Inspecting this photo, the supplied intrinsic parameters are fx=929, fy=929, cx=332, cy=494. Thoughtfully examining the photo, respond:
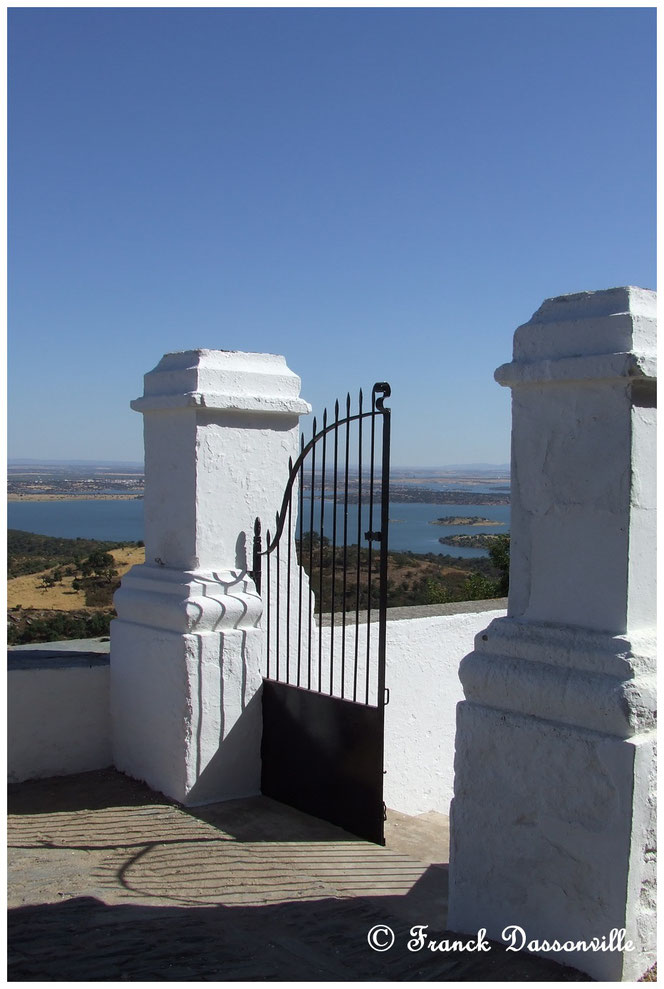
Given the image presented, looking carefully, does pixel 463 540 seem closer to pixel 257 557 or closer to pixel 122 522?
pixel 122 522

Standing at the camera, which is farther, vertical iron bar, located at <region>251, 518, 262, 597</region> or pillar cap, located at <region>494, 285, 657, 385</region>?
vertical iron bar, located at <region>251, 518, 262, 597</region>

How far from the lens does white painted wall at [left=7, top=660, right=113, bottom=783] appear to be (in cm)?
597

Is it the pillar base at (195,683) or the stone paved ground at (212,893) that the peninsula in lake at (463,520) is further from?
the stone paved ground at (212,893)

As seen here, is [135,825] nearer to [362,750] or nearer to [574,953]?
[362,750]

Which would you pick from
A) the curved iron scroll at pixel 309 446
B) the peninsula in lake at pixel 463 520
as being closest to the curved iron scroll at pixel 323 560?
the curved iron scroll at pixel 309 446

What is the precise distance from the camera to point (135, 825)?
17.2 ft

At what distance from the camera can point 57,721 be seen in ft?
20.0

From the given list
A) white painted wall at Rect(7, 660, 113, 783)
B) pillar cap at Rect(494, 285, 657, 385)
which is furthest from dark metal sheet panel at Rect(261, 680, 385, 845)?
pillar cap at Rect(494, 285, 657, 385)

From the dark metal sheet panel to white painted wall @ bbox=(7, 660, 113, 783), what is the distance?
1212mm

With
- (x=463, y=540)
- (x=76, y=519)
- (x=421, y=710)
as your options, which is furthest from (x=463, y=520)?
(x=421, y=710)

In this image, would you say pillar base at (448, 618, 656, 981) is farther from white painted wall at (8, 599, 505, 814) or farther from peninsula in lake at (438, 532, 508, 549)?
peninsula in lake at (438, 532, 508, 549)

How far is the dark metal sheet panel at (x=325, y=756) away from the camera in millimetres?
5090

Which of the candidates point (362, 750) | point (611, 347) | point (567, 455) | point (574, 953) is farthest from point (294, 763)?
point (611, 347)

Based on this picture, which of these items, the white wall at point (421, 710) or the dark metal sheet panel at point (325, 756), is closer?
the dark metal sheet panel at point (325, 756)
